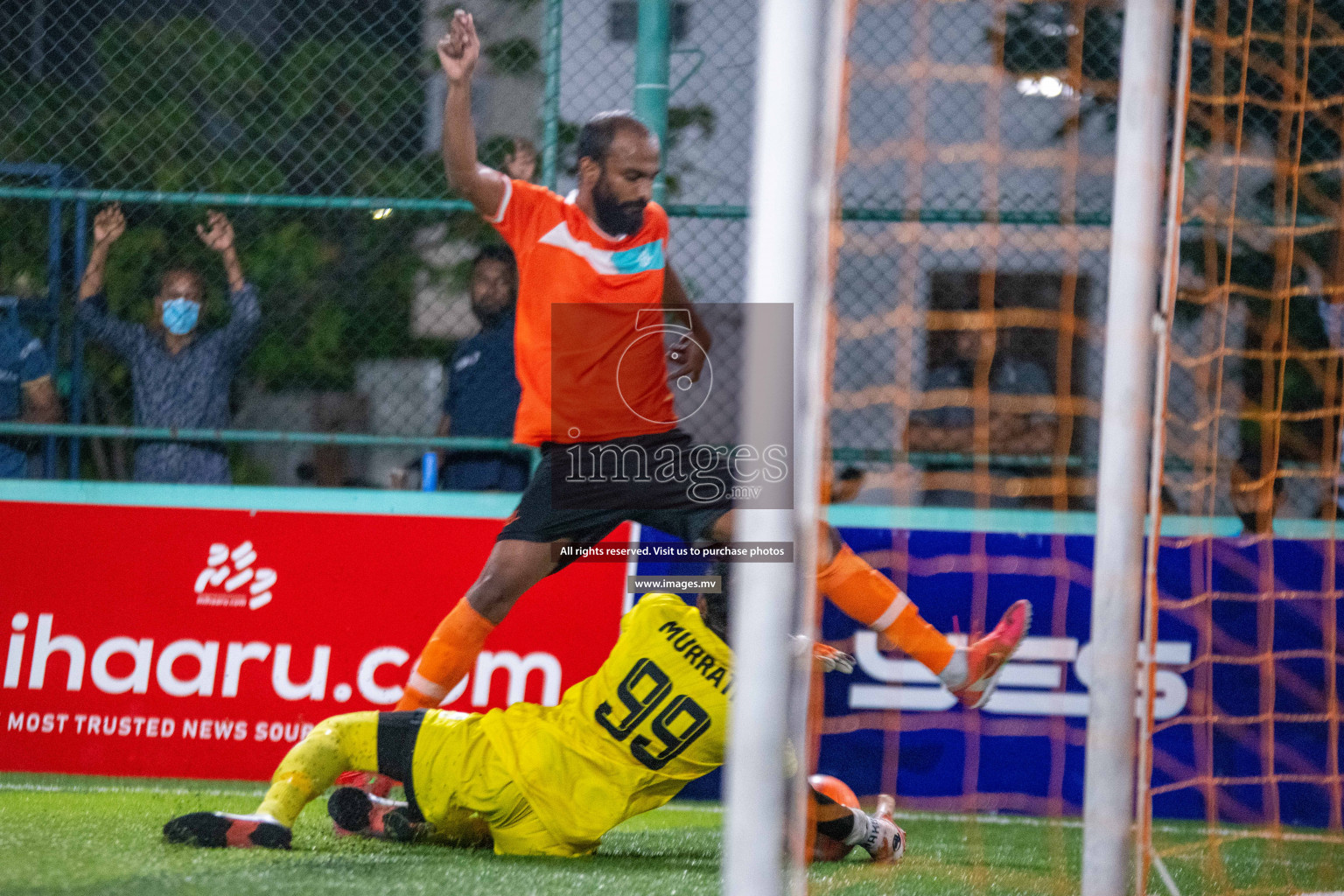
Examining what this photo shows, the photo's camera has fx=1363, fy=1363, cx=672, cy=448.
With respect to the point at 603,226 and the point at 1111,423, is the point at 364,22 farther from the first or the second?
the point at 1111,423

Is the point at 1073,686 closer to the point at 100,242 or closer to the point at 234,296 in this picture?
the point at 234,296

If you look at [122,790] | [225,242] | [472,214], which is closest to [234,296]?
[225,242]

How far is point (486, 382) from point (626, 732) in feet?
7.36

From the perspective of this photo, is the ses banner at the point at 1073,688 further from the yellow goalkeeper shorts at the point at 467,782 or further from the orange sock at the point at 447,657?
the yellow goalkeeper shorts at the point at 467,782

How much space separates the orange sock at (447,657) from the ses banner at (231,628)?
2.78ft

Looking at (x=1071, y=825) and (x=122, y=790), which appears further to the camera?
(x=1071, y=825)

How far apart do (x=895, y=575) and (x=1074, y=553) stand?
2.07 ft

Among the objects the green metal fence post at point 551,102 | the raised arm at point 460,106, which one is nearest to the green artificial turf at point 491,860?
the raised arm at point 460,106

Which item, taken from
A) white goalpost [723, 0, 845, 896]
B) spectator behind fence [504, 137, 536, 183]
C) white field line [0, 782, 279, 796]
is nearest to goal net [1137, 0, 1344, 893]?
spectator behind fence [504, 137, 536, 183]

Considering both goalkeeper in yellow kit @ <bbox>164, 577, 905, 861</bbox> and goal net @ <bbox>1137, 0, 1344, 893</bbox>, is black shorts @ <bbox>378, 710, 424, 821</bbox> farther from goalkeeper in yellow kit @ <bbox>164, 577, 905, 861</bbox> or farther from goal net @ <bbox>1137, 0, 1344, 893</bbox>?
goal net @ <bbox>1137, 0, 1344, 893</bbox>


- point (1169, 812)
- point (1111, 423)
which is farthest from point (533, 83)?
point (1111, 423)

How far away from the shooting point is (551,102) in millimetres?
4961

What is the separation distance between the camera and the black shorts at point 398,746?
320cm

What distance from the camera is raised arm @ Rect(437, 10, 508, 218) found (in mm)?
3598
